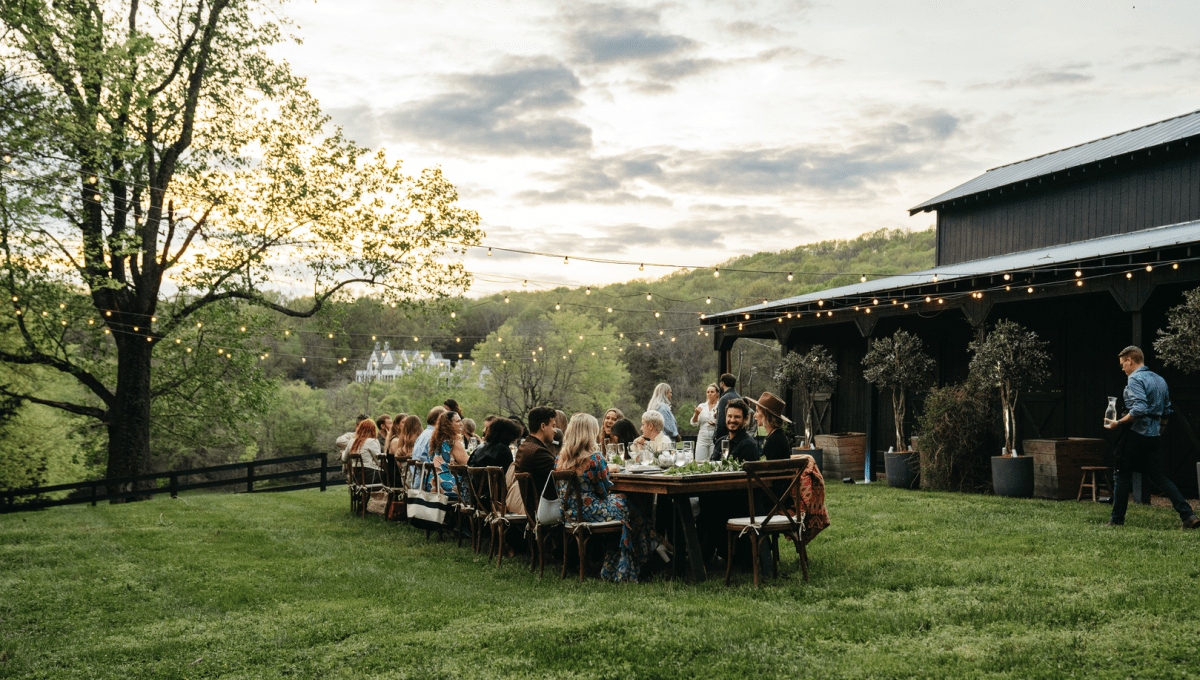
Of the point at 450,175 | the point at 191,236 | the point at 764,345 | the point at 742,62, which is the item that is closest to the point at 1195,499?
the point at 742,62

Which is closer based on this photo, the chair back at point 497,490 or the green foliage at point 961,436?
the chair back at point 497,490

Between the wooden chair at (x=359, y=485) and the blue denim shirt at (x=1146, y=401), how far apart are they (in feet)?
28.1

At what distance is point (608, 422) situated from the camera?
9.30 metres

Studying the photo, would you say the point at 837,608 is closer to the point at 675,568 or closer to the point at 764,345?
the point at 675,568

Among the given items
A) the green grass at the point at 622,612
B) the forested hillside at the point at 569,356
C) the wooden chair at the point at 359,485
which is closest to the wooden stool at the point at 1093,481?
the green grass at the point at 622,612

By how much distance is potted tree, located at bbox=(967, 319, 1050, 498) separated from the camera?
10.5 m

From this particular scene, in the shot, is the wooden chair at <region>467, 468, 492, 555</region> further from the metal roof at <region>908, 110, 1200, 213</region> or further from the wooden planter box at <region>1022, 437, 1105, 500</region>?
the metal roof at <region>908, 110, 1200, 213</region>

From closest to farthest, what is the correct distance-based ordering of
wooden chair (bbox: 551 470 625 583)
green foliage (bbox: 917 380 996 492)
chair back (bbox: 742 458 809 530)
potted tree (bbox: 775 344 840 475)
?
chair back (bbox: 742 458 809 530)
wooden chair (bbox: 551 470 625 583)
green foliage (bbox: 917 380 996 492)
potted tree (bbox: 775 344 840 475)

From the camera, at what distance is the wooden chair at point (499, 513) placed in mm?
6723

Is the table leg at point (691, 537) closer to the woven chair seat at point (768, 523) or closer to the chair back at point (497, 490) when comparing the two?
the woven chair seat at point (768, 523)

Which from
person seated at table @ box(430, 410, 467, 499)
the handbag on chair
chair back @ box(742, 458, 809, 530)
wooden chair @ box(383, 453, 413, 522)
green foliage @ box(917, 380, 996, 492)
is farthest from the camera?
green foliage @ box(917, 380, 996, 492)

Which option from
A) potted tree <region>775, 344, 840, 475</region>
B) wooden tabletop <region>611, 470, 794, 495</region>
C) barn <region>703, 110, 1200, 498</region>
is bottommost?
wooden tabletop <region>611, 470, 794, 495</region>

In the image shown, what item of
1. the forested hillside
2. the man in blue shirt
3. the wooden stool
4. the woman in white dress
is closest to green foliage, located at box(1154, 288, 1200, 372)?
the man in blue shirt

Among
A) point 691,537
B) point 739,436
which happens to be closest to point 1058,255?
point 739,436
